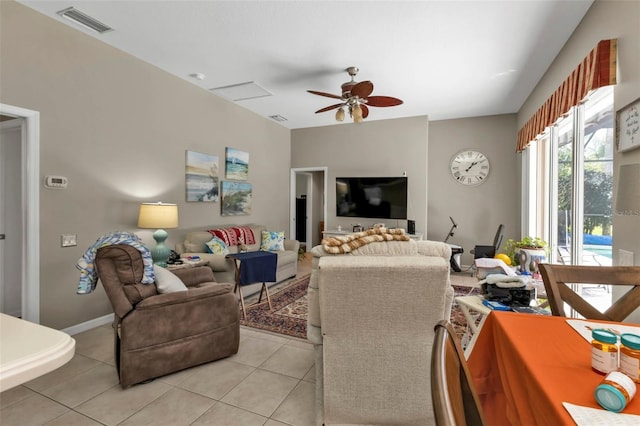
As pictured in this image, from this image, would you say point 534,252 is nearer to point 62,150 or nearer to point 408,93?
point 408,93

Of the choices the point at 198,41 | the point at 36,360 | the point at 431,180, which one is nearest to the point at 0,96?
the point at 198,41

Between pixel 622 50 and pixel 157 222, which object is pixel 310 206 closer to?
pixel 157 222

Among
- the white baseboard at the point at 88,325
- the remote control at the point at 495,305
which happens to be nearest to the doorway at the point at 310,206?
the white baseboard at the point at 88,325

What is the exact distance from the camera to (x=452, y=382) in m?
0.70

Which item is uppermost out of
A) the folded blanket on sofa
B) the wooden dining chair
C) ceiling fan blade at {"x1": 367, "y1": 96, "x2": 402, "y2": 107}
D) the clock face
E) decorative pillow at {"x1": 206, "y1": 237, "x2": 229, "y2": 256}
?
ceiling fan blade at {"x1": 367, "y1": 96, "x2": 402, "y2": 107}

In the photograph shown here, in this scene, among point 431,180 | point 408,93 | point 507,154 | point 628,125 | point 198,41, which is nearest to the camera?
point 628,125

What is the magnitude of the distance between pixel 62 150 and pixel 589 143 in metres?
4.86

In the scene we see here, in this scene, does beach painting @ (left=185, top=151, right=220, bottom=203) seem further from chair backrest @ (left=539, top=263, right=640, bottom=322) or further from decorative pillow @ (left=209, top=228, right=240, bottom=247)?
chair backrest @ (left=539, top=263, right=640, bottom=322)

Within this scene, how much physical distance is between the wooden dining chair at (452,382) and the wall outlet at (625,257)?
1.96 metres

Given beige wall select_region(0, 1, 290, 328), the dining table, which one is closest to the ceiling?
beige wall select_region(0, 1, 290, 328)

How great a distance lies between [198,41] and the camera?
10.2ft

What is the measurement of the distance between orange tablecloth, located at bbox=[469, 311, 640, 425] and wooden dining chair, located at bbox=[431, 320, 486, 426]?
0.61 ft

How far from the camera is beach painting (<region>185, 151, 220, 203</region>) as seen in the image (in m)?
4.19

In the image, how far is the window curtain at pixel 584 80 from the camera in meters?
2.09
